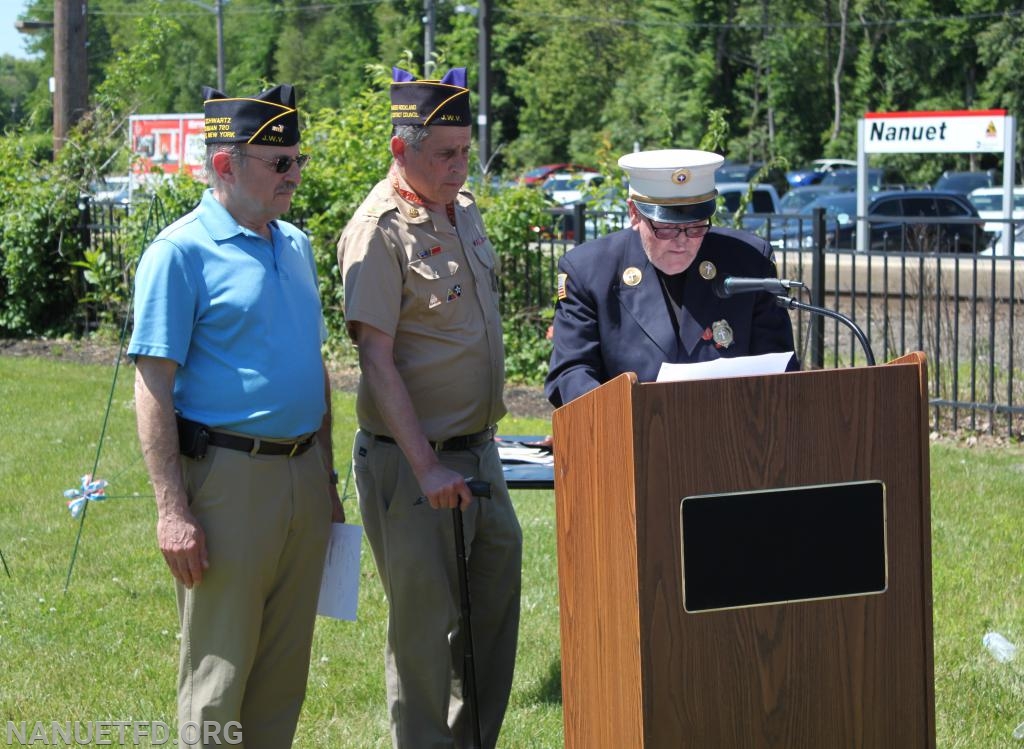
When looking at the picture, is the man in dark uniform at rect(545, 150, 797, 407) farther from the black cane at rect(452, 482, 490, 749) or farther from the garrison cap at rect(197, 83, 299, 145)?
the garrison cap at rect(197, 83, 299, 145)

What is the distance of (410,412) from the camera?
3.62 m

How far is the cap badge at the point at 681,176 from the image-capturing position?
3.23m

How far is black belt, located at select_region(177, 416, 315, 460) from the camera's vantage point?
10.9ft

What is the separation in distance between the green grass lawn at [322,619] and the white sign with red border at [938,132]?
1346 centimetres

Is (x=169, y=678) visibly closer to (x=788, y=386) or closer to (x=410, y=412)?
(x=410, y=412)

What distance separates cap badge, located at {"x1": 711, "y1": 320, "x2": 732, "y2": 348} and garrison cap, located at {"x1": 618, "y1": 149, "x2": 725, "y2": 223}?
0.31m

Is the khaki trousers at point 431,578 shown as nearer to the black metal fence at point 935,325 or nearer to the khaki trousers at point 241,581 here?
the khaki trousers at point 241,581

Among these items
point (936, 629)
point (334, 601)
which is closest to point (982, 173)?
point (936, 629)

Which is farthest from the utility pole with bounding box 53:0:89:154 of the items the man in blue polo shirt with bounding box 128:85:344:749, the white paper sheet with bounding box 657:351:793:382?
the white paper sheet with bounding box 657:351:793:382

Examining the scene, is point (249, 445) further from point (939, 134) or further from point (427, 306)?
point (939, 134)

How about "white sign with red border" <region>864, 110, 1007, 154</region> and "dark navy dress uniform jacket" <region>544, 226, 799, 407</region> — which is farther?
"white sign with red border" <region>864, 110, 1007, 154</region>

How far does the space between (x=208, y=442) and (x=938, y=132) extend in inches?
770

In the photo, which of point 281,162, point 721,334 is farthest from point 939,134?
point 281,162

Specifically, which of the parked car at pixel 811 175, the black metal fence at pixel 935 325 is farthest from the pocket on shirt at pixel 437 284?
the parked car at pixel 811 175
